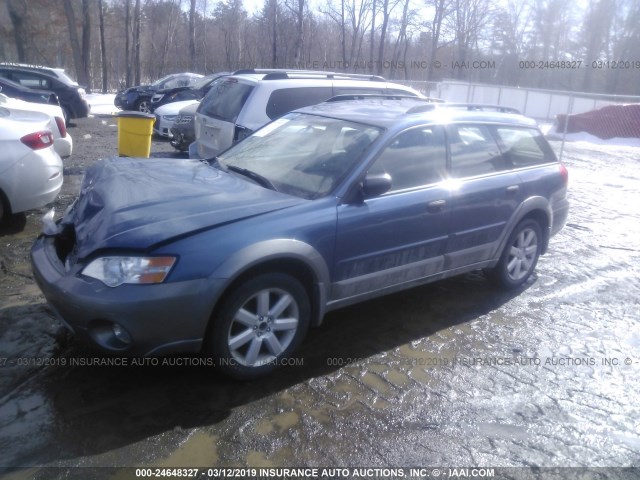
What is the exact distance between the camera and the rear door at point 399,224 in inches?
156

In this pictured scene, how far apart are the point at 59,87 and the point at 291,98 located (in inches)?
452

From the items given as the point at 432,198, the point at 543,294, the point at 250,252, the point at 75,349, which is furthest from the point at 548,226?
the point at 75,349

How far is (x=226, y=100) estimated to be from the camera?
784 cm

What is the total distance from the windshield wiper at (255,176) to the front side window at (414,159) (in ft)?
2.41

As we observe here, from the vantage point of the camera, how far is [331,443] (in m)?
3.16

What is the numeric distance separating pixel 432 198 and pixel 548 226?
1.82m

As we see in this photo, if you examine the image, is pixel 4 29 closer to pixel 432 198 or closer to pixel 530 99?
pixel 530 99

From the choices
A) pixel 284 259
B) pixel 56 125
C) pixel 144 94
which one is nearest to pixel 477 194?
pixel 284 259

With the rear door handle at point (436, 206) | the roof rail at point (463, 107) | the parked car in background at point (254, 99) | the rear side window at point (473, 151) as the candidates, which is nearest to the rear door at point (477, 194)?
the rear side window at point (473, 151)

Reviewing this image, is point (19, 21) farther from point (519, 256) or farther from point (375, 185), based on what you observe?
point (375, 185)

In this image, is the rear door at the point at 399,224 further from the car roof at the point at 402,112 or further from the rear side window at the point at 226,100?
the rear side window at the point at 226,100

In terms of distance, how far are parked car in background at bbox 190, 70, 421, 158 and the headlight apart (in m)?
4.17

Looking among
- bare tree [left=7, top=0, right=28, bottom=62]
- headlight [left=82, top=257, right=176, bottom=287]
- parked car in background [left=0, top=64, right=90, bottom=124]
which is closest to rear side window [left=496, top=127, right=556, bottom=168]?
headlight [left=82, top=257, right=176, bottom=287]

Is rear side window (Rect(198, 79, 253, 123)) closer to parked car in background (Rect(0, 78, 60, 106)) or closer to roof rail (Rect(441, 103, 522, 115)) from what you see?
roof rail (Rect(441, 103, 522, 115))
